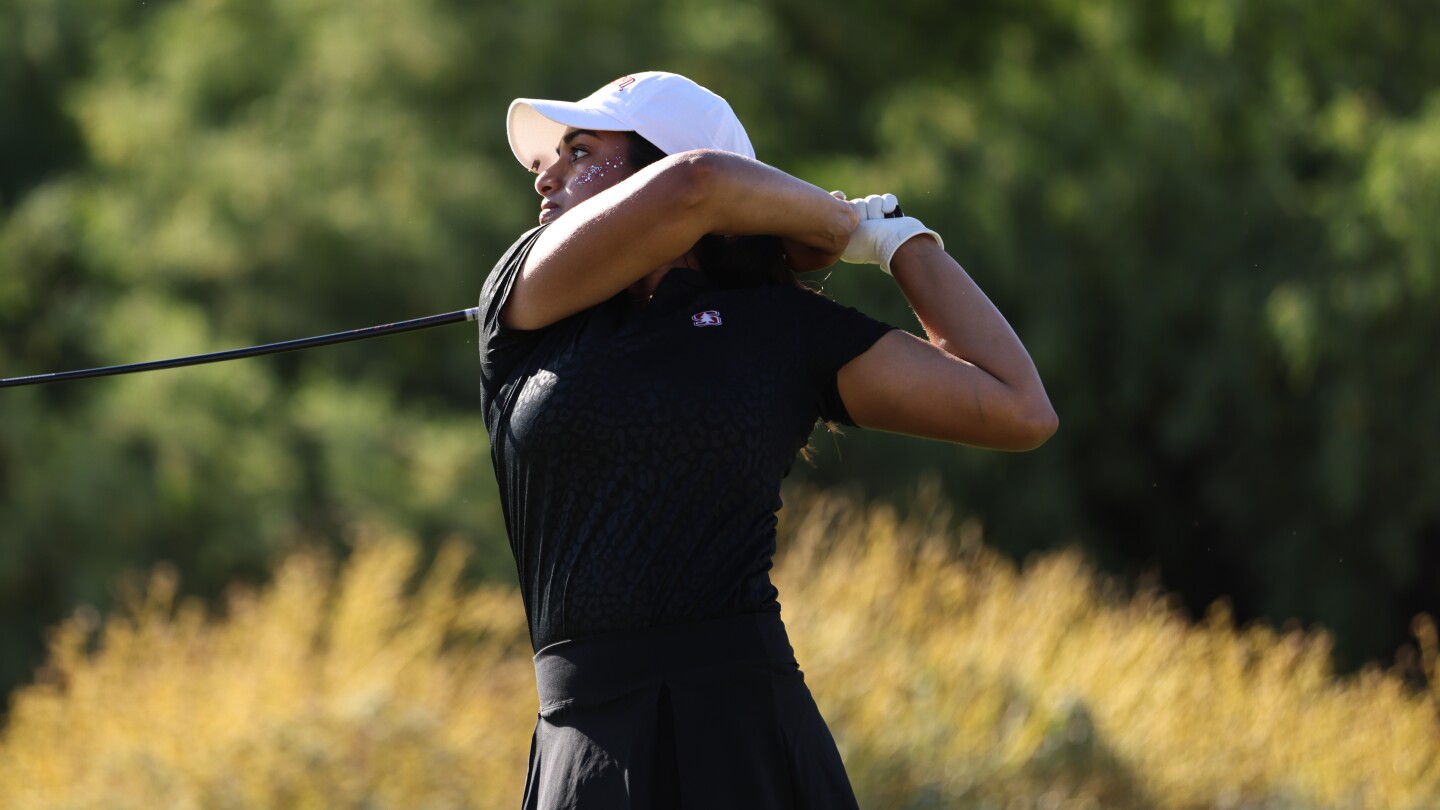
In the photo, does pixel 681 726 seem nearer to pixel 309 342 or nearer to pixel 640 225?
pixel 640 225

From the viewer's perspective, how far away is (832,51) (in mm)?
11133

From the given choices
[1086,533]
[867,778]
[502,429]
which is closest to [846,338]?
[502,429]

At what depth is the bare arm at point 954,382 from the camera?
225 cm

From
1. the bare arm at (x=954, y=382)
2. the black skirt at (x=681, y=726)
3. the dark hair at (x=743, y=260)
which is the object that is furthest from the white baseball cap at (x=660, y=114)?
the black skirt at (x=681, y=726)

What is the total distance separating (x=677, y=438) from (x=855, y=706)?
3508mm

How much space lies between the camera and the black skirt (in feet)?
6.97

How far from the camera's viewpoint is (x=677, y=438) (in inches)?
83.2

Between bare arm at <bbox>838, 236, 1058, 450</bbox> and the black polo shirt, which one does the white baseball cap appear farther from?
bare arm at <bbox>838, 236, 1058, 450</bbox>

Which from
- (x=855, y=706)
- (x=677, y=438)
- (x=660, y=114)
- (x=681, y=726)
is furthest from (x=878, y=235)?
(x=855, y=706)

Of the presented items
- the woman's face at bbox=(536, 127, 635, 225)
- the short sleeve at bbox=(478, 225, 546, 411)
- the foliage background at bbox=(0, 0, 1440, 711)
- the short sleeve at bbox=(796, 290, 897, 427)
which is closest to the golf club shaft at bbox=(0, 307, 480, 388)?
the short sleeve at bbox=(478, 225, 546, 411)

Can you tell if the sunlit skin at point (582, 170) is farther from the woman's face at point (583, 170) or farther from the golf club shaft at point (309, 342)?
the golf club shaft at point (309, 342)

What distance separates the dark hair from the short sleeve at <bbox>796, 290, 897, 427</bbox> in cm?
10

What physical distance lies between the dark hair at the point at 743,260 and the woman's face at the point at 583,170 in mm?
180

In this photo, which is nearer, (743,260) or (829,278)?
(743,260)
